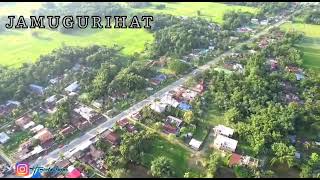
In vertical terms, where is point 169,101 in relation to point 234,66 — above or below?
below

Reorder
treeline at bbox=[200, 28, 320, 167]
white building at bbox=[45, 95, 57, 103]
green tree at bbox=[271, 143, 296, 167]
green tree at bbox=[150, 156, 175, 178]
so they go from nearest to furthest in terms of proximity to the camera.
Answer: green tree at bbox=[150, 156, 175, 178] < green tree at bbox=[271, 143, 296, 167] < treeline at bbox=[200, 28, 320, 167] < white building at bbox=[45, 95, 57, 103]

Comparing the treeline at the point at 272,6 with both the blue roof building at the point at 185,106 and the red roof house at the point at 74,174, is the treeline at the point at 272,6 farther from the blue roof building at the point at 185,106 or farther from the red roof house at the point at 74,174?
the red roof house at the point at 74,174

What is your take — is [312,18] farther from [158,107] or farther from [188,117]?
[158,107]

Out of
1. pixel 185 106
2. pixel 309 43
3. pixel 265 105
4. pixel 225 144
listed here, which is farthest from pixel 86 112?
pixel 309 43

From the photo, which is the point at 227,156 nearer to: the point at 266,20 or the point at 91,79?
the point at 91,79

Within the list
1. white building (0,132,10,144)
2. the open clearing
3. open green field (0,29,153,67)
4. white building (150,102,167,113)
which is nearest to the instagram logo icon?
white building (0,132,10,144)

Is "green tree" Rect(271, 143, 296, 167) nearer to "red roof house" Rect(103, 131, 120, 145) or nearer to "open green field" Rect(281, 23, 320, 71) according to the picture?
"red roof house" Rect(103, 131, 120, 145)
